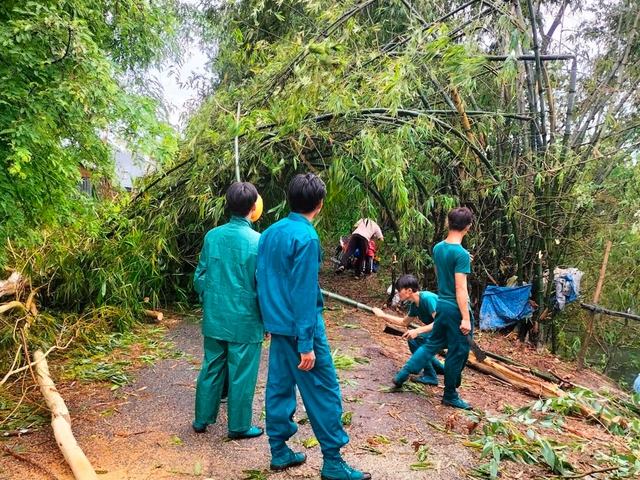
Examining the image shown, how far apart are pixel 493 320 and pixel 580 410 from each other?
223 centimetres

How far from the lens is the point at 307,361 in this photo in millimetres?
2227

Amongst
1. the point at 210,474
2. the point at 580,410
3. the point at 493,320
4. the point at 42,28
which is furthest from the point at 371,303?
the point at 42,28

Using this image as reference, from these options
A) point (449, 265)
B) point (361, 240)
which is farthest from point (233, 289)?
point (361, 240)

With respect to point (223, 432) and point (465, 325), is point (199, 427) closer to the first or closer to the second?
point (223, 432)

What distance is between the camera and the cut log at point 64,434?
7.84 feet

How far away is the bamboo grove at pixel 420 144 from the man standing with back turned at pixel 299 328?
2.16m

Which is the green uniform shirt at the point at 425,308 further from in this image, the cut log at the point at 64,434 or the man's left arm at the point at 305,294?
the cut log at the point at 64,434

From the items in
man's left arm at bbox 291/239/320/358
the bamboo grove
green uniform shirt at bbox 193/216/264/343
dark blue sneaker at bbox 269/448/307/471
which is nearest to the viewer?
man's left arm at bbox 291/239/320/358

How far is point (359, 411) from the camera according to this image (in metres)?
3.36

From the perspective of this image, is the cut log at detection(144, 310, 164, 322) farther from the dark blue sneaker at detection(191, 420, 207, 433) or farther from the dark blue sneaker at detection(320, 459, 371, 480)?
the dark blue sneaker at detection(320, 459, 371, 480)

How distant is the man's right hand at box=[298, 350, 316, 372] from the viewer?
2.22 m

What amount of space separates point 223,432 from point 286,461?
59 centimetres

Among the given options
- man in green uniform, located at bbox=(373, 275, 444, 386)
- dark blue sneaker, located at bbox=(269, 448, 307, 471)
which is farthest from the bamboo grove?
dark blue sneaker, located at bbox=(269, 448, 307, 471)

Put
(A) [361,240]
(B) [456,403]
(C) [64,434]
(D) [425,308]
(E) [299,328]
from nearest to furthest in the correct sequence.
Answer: (E) [299,328] < (C) [64,434] < (B) [456,403] < (D) [425,308] < (A) [361,240]
